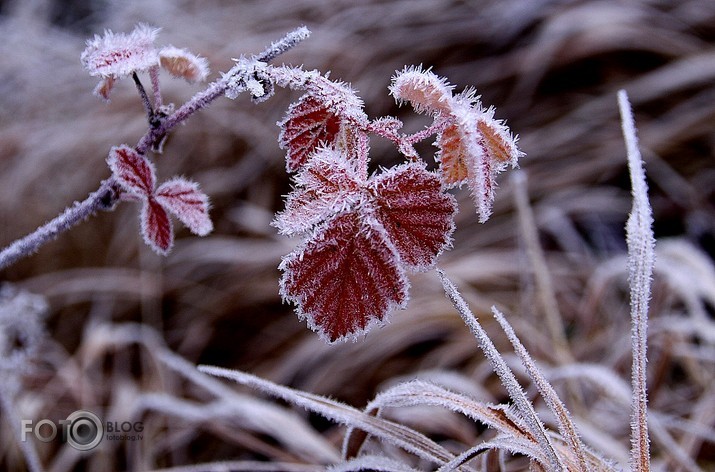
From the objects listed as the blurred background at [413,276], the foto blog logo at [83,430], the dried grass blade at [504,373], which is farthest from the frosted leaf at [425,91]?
the foto blog logo at [83,430]

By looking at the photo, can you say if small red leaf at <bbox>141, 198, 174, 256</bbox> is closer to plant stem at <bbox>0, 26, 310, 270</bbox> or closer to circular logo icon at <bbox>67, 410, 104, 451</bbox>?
plant stem at <bbox>0, 26, 310, 270</bbox>

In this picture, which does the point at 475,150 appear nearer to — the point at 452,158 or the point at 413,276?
the point at 452,158

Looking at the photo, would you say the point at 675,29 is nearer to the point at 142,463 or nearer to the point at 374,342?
the point at 374,342

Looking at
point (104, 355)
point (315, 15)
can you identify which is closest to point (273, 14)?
point (315, 15)

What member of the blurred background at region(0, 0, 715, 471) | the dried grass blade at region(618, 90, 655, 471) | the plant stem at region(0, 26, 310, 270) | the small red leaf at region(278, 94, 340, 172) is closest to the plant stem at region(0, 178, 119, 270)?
the plant stem at region(0, 26, 310, 270)

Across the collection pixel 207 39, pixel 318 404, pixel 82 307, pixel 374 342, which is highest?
pixel 207 39

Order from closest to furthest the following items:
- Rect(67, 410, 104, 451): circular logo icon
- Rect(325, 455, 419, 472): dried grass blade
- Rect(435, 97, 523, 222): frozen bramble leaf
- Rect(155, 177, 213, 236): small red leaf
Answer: Rect(435, 97, 523, 222): frozen bramble leaf → Rect(155, 177, 213, 236): small red leaf → Rect(325, 455, 419, 472): dried grass blade → Rect(67, 410, 104, 451): circular logo icon

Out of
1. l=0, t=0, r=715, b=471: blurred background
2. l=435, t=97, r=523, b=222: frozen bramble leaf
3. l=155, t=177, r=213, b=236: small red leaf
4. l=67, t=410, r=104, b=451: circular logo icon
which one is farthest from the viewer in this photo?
l=0, t=0, r=715, b=471: blurred background
